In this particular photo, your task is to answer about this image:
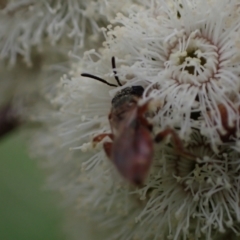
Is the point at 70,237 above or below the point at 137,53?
below

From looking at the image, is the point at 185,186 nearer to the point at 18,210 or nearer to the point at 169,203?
the point at 169,203

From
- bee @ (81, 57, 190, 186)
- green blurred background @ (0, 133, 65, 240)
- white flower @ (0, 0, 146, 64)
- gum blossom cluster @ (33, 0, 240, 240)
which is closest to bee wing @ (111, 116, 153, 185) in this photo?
bee @ (81, 57, 190, 186)

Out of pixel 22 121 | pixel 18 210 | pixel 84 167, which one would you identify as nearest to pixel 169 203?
pixel 84 167

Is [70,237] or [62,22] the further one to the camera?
[70,237]

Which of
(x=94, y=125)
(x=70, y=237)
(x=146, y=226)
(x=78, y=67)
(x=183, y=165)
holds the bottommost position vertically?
(x=70, y=237)

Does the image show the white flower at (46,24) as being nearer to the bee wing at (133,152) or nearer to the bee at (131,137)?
the bee at (131,137)

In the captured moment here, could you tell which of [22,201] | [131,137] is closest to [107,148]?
[131,137]

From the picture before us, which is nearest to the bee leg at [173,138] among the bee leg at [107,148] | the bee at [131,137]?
the bee at [131,137]

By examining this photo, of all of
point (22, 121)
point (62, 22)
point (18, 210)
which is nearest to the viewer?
point (62, 22)
